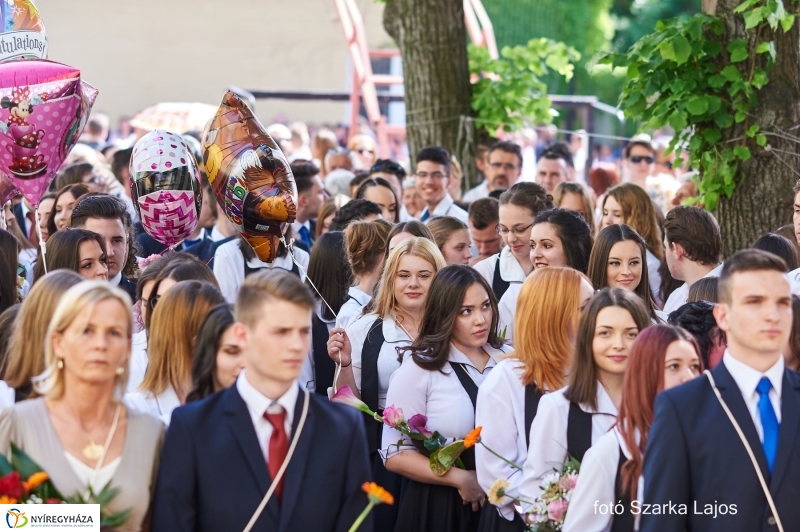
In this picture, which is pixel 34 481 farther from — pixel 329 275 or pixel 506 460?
pixel 329 275

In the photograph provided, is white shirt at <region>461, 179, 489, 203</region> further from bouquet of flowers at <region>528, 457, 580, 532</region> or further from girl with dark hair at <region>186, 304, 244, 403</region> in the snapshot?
girl with dark hair at <region>186, 304, 244, 403</region>

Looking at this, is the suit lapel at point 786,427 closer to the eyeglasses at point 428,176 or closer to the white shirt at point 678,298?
the white shirt at point 678,298

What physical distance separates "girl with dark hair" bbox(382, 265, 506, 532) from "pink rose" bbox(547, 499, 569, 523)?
0.84 m

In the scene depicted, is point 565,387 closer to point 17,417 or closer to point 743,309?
point 743,309

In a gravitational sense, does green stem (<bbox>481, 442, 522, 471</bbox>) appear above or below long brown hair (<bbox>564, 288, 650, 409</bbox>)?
below

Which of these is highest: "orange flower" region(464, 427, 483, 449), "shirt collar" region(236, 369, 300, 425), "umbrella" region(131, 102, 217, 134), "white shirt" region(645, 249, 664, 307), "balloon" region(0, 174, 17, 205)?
"umbrella" region(131, 102, 217, 134)

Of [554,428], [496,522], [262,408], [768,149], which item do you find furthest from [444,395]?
[768,149]

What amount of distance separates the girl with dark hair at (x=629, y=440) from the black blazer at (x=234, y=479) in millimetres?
759

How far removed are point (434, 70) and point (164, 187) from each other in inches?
187

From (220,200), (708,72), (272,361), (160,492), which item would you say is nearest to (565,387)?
(272,361)

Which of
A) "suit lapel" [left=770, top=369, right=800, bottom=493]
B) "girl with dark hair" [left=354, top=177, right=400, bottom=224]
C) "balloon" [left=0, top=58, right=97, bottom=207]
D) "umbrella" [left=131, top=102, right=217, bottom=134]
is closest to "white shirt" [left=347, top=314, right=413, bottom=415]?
"balloon" [left=0, top=58, right=97, bottom=207]

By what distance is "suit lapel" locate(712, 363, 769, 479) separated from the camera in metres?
3.46

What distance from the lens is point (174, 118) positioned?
15469mm

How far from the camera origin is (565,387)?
421 centimetres
